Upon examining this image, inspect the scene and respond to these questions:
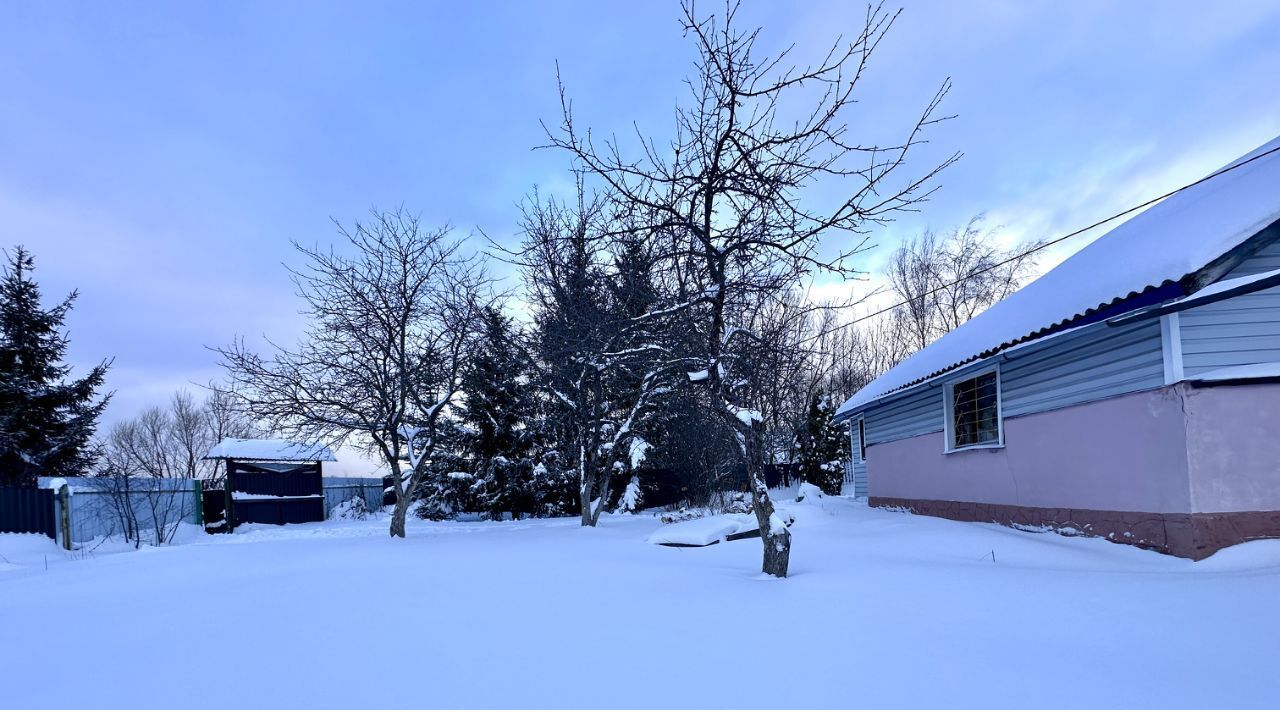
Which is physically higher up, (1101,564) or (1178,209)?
(1178,209)

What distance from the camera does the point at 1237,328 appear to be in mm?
6898

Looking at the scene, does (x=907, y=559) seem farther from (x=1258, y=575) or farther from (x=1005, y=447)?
(x=1005, y=447)

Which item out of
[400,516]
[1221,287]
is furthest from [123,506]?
[1221,287]

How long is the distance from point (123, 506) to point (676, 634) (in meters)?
15.9

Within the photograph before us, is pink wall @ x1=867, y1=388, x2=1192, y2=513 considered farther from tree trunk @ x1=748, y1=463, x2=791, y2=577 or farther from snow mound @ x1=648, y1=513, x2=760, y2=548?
tree trunk @ x1=748, y1=463, x2=791, y2=577

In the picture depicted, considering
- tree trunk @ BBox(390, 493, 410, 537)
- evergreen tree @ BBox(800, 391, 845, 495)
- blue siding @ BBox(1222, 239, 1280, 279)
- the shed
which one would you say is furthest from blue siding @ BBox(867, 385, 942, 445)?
the shed

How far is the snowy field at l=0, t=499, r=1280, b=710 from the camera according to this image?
325 cm

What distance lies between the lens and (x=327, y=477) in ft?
73.5

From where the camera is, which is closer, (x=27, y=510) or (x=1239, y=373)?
(x=1239, y=373)

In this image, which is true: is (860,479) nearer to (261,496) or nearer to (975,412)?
(975,412)

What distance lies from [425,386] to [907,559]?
10.3 metres

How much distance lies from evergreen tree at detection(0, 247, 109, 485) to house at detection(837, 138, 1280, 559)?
22510 mm

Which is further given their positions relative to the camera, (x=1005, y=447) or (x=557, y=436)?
(x=557, y=436)

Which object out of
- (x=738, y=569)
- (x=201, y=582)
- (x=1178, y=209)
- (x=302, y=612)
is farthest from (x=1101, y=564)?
(x=201, y=582)
